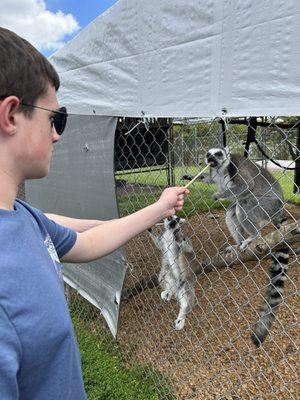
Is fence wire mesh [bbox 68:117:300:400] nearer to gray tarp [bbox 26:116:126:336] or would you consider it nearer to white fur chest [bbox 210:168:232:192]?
gray tarp [bbox 26:116:126:336]

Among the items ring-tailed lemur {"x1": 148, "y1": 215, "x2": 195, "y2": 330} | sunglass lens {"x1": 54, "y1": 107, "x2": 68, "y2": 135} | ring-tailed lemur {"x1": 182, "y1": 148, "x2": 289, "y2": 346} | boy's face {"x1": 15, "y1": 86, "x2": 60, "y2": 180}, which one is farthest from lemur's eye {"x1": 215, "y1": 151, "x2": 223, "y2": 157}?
boy's face {"x1": 15, "y1": 86, "x2": 60, "y2": 180}

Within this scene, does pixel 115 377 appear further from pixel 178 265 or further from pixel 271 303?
pixel 271 303

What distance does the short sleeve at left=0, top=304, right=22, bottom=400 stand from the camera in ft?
2.20

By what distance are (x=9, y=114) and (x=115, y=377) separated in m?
2.53

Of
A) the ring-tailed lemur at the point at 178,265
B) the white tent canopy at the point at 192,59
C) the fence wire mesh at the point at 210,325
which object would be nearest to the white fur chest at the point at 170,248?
the ring-tailed lemur at the point at 178,265

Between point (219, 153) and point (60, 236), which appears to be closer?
point (60, 236)

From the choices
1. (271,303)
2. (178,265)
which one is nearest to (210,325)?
(178,265)

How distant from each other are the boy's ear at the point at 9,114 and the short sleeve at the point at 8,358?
40 centimetres

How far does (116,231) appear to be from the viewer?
1.59m

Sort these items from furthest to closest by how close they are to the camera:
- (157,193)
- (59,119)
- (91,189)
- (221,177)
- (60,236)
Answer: (157,193), (221,177), (91,189), (60,236), (59,119)

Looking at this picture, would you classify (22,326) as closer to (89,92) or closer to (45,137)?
(45,137)

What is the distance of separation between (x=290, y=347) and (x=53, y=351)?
2752 mm

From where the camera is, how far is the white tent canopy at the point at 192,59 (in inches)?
54.1

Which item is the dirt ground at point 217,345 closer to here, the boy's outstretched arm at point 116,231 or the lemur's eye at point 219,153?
the lemur's eye at point 219,153
